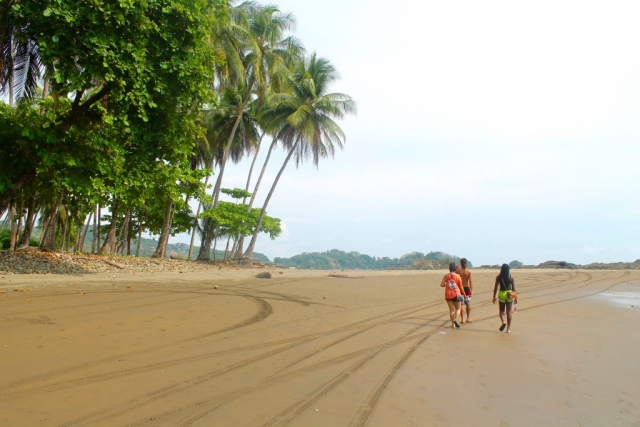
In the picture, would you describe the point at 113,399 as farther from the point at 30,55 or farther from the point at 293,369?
the point at 30,55

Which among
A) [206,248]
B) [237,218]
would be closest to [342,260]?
[206,248]

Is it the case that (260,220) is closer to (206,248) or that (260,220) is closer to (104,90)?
(206,248)

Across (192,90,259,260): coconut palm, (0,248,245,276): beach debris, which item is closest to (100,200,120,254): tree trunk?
(192,90,259,260): coconut palm

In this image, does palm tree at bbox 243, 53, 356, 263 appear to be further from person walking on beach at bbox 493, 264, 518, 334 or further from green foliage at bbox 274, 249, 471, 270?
green foliage at bbox 274, 249, 471, 270

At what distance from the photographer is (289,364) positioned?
561cm

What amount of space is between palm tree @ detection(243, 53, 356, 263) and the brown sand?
1800 centimetres

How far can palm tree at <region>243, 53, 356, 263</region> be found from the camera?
2746 cm

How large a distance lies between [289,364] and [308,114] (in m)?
23.4

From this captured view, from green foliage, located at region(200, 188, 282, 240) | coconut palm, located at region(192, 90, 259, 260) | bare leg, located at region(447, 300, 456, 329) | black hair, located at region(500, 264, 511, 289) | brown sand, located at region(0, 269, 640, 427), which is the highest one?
coconut palm, located at region(192, 90, 259, 260)

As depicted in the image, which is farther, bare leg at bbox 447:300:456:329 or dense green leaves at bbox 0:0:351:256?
dense green leaves at bbox 0:0:351:256

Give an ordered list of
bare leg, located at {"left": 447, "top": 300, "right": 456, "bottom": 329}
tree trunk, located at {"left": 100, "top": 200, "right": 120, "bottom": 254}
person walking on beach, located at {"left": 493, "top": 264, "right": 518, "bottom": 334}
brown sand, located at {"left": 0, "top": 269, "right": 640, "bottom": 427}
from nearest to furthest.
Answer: brown sand, located at {"left": 0, "top": 269, "right": 640, "bottom": 427}, person walking on beach, located at {"left": 493, "top": 264, "right": 518, "bottom": 334}, bare leg, located at {"left": 447, "top": 300, "right": 456, "bottom": 329}, tree trunk, located at {"left": 100, "top": 200, "right": 120, "bottom": 254}

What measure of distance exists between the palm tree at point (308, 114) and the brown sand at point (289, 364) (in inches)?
709

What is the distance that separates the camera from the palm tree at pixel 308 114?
27459 millimetres

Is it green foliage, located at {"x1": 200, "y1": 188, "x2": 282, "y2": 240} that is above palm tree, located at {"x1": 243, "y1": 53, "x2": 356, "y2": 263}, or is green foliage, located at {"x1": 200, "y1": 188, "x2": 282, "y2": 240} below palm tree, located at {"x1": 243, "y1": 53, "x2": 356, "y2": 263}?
below
